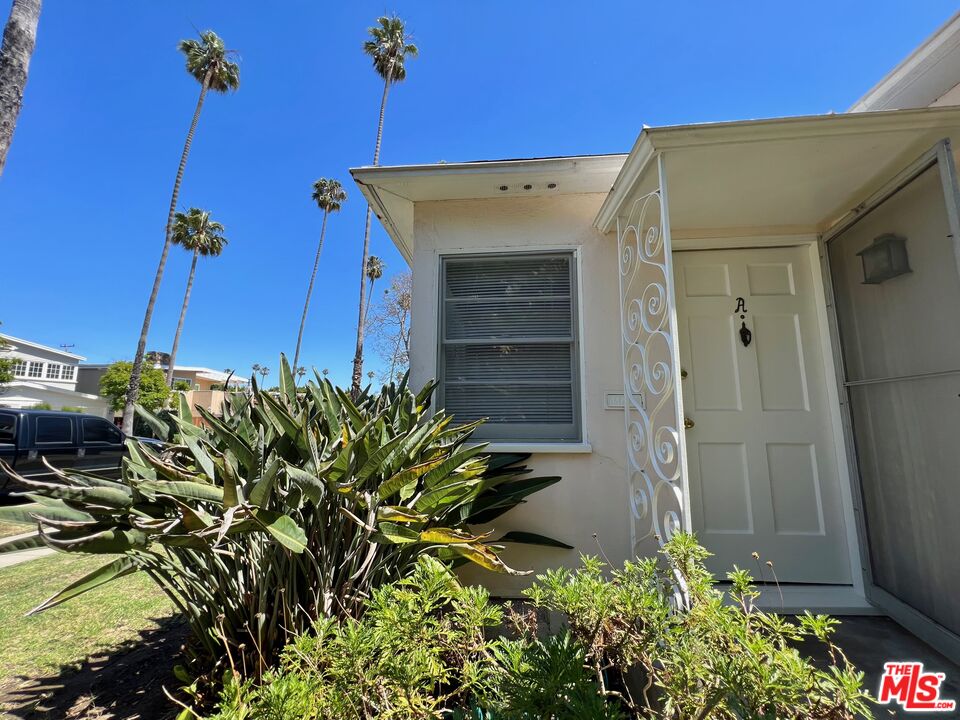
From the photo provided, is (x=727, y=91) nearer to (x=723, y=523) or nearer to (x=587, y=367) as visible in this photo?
(x=587, y=367)

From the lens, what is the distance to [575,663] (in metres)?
1.10

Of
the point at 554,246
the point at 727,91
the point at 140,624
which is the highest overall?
the point at 727,91

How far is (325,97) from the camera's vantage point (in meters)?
11.0

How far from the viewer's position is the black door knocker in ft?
9.78

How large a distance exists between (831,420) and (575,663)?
2.92 meters

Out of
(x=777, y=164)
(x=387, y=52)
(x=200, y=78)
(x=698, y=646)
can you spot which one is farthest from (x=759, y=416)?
(x=200, y=78)

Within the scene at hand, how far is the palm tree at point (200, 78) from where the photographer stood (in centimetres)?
1523

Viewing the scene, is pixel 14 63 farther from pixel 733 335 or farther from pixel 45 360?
pixel 45 360

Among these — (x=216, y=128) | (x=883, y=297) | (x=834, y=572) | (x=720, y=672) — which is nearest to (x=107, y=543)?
(x=720, y=672)

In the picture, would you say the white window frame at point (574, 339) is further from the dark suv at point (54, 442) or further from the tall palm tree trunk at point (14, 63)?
the dark suv at point (54, 442)

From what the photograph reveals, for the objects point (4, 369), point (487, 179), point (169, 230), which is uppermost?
point (169, 230)

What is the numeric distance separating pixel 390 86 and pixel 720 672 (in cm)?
2322

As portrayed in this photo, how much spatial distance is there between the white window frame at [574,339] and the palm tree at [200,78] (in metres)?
17.1

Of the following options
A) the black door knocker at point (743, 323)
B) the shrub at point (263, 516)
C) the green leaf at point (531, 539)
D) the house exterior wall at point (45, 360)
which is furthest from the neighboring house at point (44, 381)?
the black door knocker at point (743, 323)
